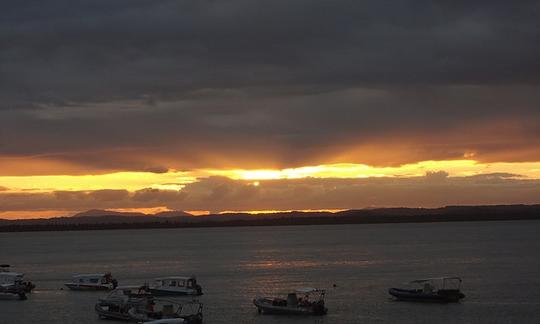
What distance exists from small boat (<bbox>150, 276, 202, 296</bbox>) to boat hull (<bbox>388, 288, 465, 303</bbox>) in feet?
87.5

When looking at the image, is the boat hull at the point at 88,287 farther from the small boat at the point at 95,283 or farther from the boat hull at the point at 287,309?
the boat hull at the point at 287,309

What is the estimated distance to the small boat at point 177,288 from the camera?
108m

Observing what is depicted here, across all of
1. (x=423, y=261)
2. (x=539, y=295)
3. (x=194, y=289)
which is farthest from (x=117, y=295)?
(x=423, y=261)

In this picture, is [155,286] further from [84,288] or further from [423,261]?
[423,261]

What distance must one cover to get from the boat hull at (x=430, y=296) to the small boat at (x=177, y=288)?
26.7 meters

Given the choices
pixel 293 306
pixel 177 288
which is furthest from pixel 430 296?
pixel 177 288

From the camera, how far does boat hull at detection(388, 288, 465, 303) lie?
309 feet

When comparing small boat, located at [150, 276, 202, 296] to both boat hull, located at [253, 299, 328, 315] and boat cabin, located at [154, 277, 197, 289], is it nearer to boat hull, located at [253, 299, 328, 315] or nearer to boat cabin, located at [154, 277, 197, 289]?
boat cabin, located at [154, 277, 197, 289]

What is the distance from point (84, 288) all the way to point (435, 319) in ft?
186

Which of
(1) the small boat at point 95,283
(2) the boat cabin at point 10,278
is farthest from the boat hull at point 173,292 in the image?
(2) the boat cabin at point 10,278

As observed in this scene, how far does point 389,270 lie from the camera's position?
149 meters

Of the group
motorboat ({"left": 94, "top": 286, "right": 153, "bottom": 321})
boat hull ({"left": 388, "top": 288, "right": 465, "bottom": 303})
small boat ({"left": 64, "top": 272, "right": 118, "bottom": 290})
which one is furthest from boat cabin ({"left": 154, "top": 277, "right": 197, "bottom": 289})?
boat hull ({"left": 388, "top": 288, "right": 465, "bottom": 303})

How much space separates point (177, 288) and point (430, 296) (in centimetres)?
3329

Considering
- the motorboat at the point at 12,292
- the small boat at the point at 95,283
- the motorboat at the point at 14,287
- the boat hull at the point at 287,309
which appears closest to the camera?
the boat hull at the point at 287,309
